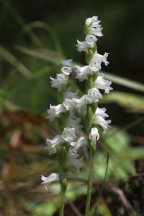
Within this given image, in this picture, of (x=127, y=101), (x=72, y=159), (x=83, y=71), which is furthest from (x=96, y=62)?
(x=127, y=101)

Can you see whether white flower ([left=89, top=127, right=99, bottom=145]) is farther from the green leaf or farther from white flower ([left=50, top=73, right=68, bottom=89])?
the green leaf

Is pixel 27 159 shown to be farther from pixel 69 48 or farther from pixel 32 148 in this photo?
pixel 69 48

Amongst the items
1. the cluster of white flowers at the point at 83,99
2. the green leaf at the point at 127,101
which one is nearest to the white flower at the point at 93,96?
the cluster of white flowers at the point at 83,99

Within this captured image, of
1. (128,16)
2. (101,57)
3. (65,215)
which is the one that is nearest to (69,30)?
(128,16)

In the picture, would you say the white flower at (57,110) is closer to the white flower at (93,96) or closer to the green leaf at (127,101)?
the white flower at (93,96)

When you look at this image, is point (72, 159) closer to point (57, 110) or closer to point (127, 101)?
point (57, 110)

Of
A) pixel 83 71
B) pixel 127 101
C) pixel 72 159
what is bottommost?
pixel 72 159

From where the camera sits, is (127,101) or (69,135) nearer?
(69,135)

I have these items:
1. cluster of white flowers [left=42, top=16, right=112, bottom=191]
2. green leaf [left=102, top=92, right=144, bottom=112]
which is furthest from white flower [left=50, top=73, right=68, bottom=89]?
green leaf [left=102, top=92, right=144, bottom=112]
